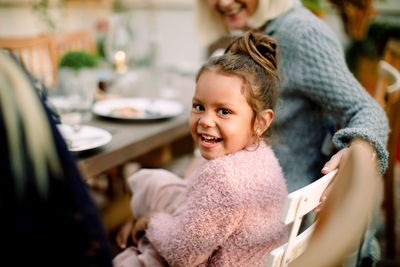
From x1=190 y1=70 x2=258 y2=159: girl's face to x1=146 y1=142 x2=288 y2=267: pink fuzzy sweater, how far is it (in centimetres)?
5

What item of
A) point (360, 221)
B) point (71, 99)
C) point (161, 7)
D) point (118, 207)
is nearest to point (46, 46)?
point (71, 99)

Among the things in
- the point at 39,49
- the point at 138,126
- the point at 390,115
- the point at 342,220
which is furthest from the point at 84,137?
the point at 39,49

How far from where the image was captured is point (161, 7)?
5.62 meters

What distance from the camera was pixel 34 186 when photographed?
0.38 meters

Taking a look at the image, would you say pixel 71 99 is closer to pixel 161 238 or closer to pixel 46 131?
pixel 161 238

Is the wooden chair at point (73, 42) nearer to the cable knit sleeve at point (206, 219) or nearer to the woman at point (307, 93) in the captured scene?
the woman at point (307, 93)

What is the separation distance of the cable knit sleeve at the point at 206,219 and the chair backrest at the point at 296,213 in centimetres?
17

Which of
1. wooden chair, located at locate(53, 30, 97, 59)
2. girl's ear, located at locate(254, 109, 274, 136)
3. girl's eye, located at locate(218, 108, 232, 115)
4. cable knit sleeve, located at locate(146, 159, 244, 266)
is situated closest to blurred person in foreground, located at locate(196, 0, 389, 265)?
girl's ear, located at locate(254, 109, 274, 136)

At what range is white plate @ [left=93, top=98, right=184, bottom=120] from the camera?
1.35m

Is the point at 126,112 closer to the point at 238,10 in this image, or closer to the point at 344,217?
the point at 238,10

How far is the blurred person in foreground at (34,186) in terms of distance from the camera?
376mm

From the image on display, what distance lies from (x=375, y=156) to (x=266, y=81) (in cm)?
33

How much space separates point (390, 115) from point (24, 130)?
52.0 inches

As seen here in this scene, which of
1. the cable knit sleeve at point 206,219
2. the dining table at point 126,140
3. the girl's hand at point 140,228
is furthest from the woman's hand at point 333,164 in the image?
the dining table at point 126,140
